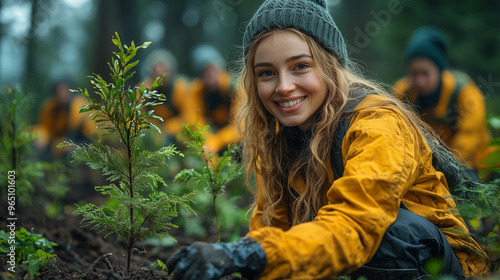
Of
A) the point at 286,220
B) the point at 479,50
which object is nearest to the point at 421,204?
the point at 286,220

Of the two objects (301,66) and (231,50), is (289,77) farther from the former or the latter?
(231,50)

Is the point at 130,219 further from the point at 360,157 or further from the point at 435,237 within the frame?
the point at 435,237

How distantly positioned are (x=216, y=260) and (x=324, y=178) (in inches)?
35.8

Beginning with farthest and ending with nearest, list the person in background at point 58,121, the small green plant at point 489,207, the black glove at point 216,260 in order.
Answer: the person in background at point 58,121 < the small green plant at point 489,207 < the black glove at point 216,260

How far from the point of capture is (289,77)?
7.49ft

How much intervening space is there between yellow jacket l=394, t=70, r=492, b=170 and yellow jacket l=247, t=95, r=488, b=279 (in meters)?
3.40

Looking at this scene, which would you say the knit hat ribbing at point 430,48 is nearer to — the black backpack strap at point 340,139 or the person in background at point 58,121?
the black backpack strap at point 340,139

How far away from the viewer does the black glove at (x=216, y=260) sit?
1.51 m

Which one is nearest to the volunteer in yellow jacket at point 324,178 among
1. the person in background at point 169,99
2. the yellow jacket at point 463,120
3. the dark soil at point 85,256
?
the dark soil at point 85,256

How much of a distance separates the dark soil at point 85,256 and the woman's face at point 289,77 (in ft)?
3.39

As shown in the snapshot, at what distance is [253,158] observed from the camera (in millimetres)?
2668

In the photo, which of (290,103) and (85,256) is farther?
(85,256)

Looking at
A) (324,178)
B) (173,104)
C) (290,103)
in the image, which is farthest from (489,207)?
(173,104)

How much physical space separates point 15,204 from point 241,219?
2068 mm
